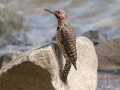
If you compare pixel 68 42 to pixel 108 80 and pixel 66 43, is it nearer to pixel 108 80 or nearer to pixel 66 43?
pixel 66 43

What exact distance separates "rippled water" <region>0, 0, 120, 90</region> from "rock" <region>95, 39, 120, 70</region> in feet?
7.44

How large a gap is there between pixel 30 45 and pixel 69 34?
21.1 ft

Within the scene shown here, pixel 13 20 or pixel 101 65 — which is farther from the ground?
pixel 101 65

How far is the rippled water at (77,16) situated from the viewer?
13.0 meters

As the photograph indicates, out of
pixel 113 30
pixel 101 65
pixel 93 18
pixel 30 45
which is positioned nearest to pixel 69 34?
pixel 101 65

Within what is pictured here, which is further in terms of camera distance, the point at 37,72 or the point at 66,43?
the point at 66,43

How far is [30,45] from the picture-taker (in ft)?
38.0

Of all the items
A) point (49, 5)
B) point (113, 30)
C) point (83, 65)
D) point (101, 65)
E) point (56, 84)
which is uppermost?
point (56, 84)

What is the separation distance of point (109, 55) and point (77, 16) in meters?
6.88

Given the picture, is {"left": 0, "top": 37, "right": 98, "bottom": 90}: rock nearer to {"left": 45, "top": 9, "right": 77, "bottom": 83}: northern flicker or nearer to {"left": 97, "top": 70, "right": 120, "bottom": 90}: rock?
{"left": 45, "top": 9, "right": 77, "bottom": 83}: northern flicker

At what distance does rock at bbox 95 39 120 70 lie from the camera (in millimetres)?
8117

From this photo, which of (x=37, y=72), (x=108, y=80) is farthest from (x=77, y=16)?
(x=37, y=72)

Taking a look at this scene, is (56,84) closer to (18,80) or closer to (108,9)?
(18,80)

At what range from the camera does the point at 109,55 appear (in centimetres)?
826
